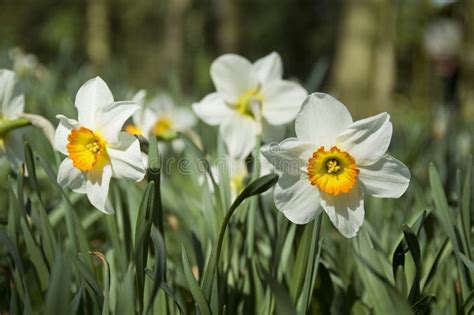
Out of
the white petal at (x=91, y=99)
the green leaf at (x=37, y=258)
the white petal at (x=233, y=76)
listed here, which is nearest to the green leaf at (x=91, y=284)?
the green leaf at (x=37, y=258)

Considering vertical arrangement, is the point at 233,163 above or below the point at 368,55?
below

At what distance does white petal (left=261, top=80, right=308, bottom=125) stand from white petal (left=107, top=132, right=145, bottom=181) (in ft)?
1.36

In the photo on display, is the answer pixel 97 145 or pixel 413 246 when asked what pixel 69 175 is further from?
pixel 413 246

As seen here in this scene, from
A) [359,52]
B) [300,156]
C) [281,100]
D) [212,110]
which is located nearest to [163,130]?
[212,110]

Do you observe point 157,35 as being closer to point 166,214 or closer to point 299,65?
point 299,65

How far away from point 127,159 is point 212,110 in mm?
420

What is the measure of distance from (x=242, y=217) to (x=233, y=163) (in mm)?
266

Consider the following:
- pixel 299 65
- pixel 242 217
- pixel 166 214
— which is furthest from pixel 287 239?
pixel 299 65

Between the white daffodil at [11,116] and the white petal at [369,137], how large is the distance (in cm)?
57

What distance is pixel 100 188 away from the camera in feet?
3.02

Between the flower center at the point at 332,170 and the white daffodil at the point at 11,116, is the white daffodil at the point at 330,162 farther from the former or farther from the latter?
the white daffodil at the point at 11,116

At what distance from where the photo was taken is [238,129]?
1.25 m

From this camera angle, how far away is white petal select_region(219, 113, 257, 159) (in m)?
1.24

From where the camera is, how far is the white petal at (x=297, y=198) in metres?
0.85
